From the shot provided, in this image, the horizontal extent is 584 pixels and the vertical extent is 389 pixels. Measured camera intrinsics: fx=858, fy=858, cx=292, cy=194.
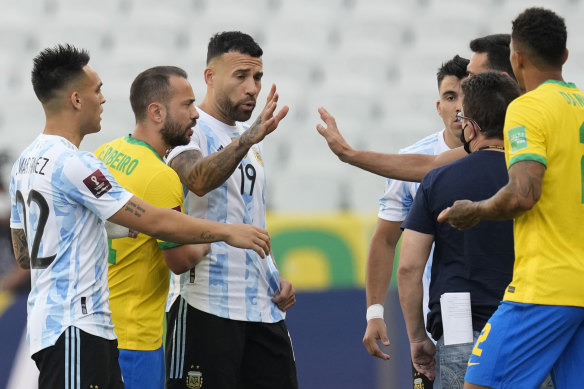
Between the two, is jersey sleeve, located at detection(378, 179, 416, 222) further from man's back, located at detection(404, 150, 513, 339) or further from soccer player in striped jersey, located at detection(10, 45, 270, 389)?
soccer player in striped jersey, located at detection(10, 45, 270, 389)

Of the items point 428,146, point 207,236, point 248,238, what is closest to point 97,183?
point 207,236

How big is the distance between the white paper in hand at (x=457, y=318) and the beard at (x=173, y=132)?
1.58m

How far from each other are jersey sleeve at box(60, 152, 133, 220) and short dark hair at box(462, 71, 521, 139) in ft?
4.91

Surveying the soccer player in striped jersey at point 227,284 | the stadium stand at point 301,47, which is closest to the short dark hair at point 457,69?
the soccer player in striped jersey at point 227,284

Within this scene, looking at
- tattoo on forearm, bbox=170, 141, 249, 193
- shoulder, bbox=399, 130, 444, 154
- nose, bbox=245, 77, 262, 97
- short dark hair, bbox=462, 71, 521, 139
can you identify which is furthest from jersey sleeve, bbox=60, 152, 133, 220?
shoulder, bbox=399, 130, 444, 154

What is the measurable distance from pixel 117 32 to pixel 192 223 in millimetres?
8972

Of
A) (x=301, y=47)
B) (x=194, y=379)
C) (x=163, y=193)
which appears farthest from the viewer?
(x=301, y=47)

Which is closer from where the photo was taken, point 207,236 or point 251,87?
point 207,236

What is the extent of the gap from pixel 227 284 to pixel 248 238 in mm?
853

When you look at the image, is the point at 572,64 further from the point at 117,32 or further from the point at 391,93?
the point at 117,32

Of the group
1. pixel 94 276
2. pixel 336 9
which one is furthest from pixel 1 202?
pixel 336 9

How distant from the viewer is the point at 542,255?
126 inches

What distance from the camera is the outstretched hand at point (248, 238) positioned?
362 cm

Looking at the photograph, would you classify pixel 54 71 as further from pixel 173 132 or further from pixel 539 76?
pixel 539 76
